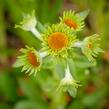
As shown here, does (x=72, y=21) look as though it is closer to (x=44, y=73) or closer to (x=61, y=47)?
(x=61, y=47)

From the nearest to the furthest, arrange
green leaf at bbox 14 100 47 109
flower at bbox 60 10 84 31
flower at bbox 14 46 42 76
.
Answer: flower at bbox 14 46 42 76 → flower at bbox 60 10 84 31 → green leaf at bbox 14 100 47 109

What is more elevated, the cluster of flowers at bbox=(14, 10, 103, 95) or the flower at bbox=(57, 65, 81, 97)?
the cluster of flowers at bbox=(14, 10, 103, 95)

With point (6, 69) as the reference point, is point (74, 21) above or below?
below

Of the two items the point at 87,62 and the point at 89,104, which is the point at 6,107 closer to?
the point at 89,104

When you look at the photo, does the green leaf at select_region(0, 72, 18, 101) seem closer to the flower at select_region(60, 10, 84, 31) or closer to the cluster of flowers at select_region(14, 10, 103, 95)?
the cluster of flowers at select_region(14, 10, 103, 95)

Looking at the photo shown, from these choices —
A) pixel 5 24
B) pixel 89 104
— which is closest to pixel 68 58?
pixel 89 104

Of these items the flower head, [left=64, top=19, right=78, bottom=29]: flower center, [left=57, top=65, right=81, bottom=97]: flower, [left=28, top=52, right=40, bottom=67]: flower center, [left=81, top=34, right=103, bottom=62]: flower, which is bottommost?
[left=57, top=65, right=81, bottom=97]: flower

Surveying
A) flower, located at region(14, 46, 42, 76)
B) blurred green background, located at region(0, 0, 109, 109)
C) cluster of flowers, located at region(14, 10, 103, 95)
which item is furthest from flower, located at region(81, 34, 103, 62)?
blurred green background, located at region(0, 0, 109, 109)

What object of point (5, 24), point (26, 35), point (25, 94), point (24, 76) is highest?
point (5, 24)
